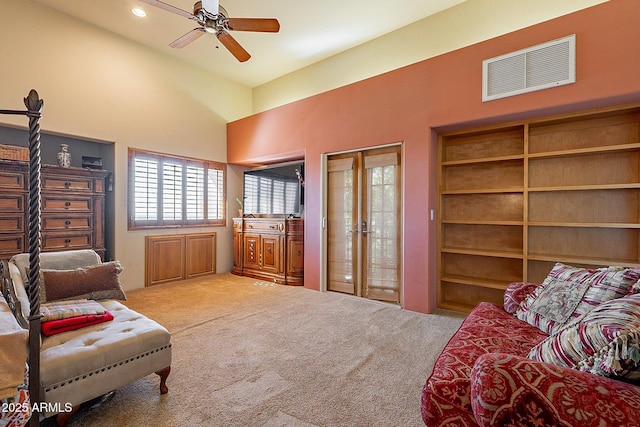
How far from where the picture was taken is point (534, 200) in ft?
10.7

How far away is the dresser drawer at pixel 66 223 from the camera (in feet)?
12.0

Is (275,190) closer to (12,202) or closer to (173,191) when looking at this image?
(173,191)

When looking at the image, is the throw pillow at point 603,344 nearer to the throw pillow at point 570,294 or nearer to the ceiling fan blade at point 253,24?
the throw pillow at point 570,294

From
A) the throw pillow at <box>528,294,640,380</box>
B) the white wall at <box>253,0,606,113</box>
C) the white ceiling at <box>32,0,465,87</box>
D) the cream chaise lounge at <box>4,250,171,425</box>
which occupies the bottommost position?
the cream chaise lounge at <box>4,250,171,425</box>

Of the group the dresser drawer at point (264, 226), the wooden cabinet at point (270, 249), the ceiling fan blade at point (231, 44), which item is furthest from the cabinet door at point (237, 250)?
the ceiling fan blade at point (231, 44)

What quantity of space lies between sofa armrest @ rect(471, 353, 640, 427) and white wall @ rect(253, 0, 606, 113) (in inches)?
161

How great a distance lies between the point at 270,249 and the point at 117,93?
10.8 ft

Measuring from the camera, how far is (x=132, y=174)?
15.0ft

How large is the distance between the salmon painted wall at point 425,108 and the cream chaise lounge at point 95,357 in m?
2.72

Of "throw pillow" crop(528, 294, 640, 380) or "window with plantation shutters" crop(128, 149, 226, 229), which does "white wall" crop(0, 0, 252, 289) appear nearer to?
"window with plantation shutters" crop(128, 149, 226, 229)

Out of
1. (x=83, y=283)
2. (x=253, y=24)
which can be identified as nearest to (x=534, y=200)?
(x=253, y=24)

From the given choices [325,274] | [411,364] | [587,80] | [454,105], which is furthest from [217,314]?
[587,80]

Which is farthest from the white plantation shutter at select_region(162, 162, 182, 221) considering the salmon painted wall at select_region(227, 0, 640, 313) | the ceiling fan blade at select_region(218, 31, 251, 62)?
the ceiling fan blade at select_region(218, 31, 251, 62)

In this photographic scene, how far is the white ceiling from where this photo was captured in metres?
3.82
